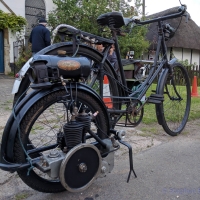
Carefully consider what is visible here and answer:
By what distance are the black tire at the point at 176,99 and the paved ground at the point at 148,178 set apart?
0.32 m

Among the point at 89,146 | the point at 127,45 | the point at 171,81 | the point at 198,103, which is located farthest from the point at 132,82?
the point at 127,45

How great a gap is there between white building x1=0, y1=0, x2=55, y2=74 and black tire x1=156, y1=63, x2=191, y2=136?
11360mm

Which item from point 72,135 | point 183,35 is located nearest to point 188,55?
point 183,35

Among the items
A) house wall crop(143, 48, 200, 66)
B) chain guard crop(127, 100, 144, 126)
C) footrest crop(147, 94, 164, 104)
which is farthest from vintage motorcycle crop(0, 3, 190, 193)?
house wall crop(143, 48, 200, 66)

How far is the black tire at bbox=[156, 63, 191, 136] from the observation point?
3.66 meters

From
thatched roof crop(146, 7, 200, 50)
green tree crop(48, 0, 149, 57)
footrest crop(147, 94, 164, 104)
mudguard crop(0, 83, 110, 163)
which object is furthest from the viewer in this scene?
thatched roof crop(146, 7, 200, 50)

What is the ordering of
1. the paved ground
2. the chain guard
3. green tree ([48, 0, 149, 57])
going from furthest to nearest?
green tree ([48, 0, 149, 57]), the chain guard, the paved ground

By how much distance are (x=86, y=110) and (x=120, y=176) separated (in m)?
0.81

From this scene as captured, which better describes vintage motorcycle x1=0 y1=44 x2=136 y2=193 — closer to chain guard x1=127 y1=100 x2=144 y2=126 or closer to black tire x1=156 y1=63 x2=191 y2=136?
chain guard x1=127 y1=100 x2=144 y2=126

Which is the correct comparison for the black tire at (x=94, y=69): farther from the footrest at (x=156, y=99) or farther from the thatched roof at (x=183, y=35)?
the thatched roof at (x=183, y=35)

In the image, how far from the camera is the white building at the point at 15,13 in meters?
13.5

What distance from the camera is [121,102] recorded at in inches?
115

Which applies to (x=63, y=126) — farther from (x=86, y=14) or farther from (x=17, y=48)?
(x=17, y=48)

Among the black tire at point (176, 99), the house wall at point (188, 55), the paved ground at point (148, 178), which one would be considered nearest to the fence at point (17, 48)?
the black tire at point (176, 99)
